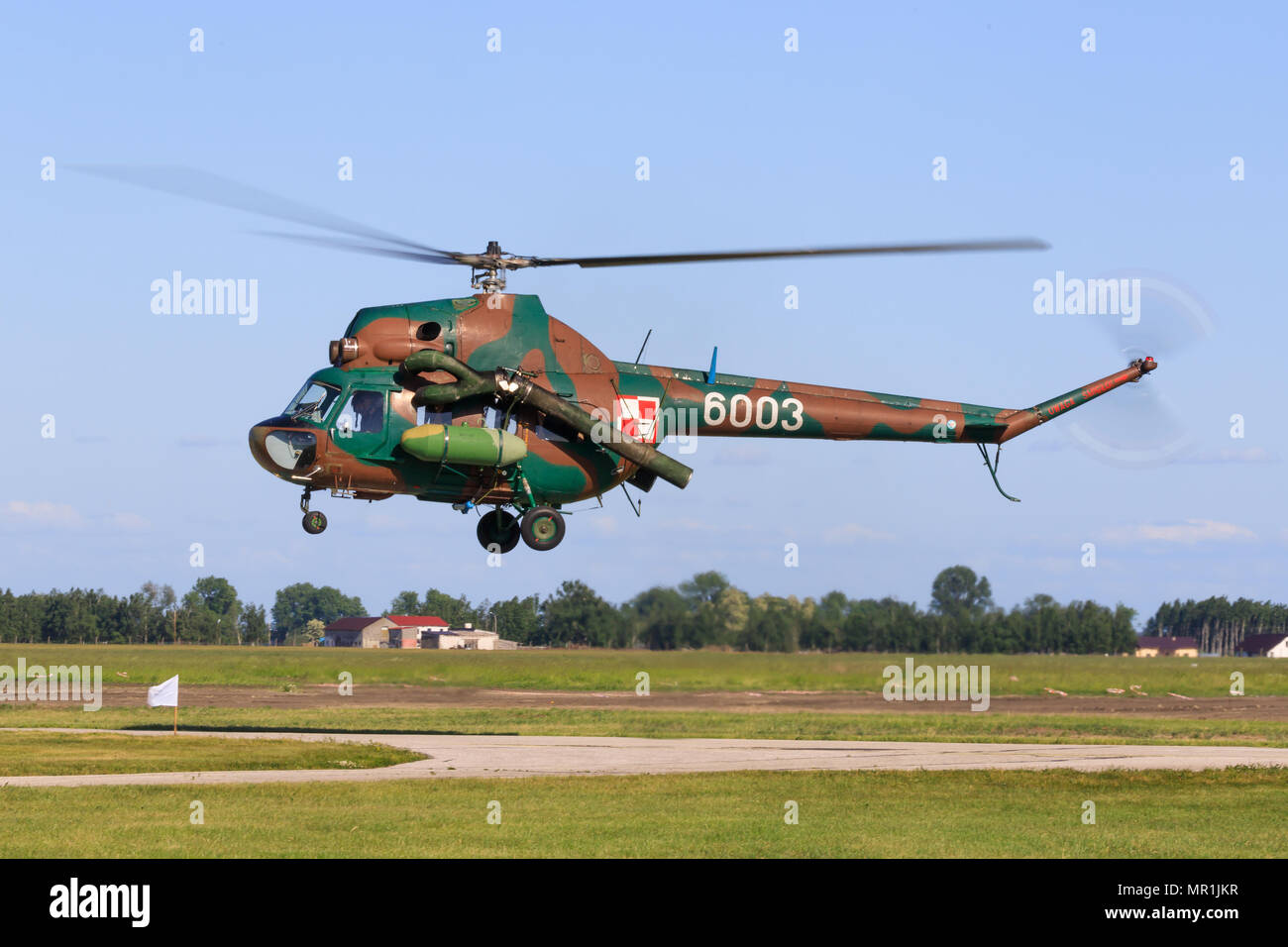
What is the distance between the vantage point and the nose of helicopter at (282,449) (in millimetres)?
25078

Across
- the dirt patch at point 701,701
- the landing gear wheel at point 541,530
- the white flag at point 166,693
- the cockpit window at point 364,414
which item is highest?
the cockpit window at point 364,414

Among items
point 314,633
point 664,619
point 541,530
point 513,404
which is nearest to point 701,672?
point 664,619

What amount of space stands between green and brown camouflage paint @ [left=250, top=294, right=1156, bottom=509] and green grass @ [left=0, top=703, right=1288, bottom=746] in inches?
930

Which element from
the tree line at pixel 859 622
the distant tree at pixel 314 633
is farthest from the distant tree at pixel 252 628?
the tree line at pixel 859 622

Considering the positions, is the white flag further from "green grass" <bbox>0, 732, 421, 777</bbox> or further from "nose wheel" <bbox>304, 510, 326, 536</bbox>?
"nose wheel" <bbox>304, 510, 326, 536</bbox>

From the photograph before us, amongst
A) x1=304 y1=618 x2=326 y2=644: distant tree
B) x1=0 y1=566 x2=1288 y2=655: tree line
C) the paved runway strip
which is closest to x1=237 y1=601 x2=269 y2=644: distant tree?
x1=304 y1=618 x2=326 y2=644: distant tree

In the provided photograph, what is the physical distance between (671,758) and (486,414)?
1725 cm

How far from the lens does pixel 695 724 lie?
5534 centimetres

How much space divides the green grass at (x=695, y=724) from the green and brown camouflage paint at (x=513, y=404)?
2363 cm

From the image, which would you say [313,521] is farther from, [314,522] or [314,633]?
[314,633]

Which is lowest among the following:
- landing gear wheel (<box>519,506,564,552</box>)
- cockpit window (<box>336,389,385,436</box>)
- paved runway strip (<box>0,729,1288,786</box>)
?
paved runway strip (<box>0,729,1288,786</box>)

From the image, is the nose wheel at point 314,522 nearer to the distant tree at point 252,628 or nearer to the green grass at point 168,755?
the green grass at point 168,755

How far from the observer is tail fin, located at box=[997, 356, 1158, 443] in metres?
30.2
